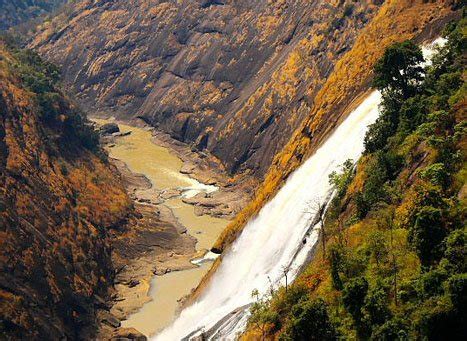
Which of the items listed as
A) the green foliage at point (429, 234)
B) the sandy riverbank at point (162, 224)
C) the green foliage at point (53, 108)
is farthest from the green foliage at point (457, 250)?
the green foliage at point (53, 108)

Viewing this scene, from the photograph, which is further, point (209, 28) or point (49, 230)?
point (209, 28)

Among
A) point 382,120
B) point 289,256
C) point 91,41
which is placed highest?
point 91,41

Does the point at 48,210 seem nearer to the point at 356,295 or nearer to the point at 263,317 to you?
the point at 263,317

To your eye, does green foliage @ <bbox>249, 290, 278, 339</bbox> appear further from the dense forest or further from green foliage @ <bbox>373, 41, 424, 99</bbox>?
green foliage @ <bbox>373, 41, 424, 99</bbox>

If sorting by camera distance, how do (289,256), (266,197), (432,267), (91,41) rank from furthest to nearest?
(91,41)
(266,197)
(289,256)
(432,267)

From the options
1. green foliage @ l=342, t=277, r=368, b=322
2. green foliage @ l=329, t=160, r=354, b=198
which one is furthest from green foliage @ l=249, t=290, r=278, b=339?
green foliage @ l=329, t=160, r=354, b=198

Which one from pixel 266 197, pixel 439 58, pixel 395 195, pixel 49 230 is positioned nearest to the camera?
pixel 395 195

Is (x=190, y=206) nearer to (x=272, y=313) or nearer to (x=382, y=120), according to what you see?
(x=382, y=120)

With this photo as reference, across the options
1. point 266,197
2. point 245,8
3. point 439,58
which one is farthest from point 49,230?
point 245,8
